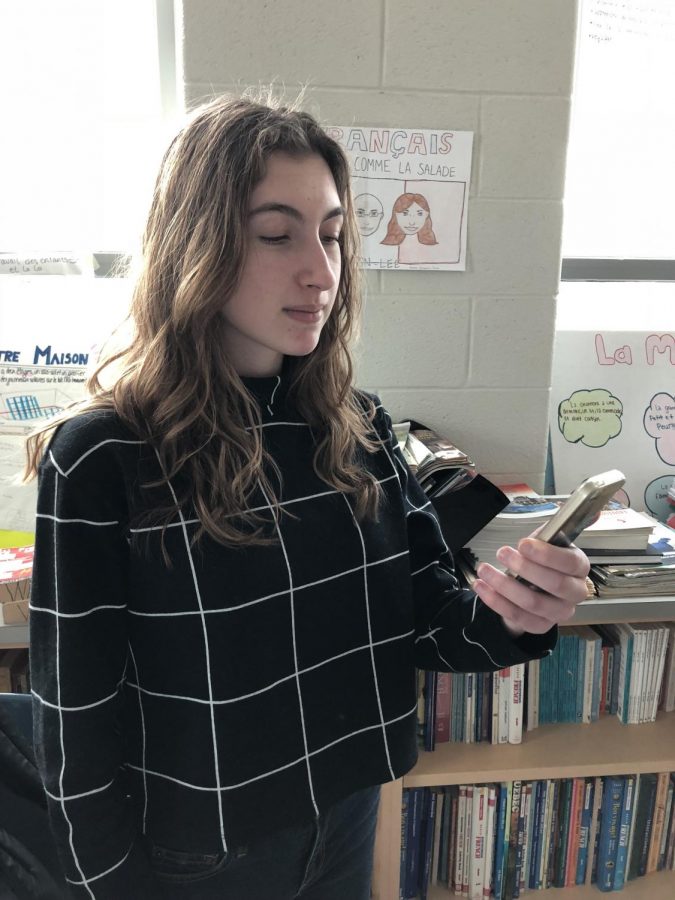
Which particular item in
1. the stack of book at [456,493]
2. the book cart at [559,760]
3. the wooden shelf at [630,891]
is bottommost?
the wooden shelf at [630,891]

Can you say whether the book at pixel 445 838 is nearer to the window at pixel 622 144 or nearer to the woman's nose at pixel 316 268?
the woman's nose at pixel 316 268

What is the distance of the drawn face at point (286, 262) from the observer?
31.3 inches

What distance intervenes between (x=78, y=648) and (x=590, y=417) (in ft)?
4.54

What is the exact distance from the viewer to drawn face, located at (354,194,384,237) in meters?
1.44

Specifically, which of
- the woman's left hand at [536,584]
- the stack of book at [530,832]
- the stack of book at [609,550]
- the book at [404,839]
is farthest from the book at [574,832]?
the woman's left hand at [536,584]

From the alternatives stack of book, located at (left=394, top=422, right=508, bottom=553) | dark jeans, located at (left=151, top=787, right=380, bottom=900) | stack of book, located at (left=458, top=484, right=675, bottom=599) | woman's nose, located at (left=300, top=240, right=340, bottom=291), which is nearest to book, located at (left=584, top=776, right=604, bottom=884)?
stack of book, located at (left=458, top=484, right=675, bottom=599)

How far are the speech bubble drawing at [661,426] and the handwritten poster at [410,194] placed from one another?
66cm

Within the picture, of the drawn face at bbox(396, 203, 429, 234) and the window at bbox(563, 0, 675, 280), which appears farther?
the window at bbox(563, 0, 675, 280)

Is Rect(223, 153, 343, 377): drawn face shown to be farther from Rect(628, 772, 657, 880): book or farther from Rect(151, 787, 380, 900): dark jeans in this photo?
Rect(628, 772, 657, 880): book

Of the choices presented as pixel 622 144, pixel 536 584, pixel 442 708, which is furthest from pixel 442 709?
pixel 622 144

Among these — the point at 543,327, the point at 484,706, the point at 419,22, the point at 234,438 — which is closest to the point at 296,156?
the point at 234,438

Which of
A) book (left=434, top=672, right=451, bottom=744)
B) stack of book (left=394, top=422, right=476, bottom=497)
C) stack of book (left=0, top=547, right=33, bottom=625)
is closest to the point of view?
stack of book (left=0, top=547, right=33, bottom=625)

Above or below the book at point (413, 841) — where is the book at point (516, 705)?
above

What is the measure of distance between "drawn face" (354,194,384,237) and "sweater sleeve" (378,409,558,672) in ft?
1.88
